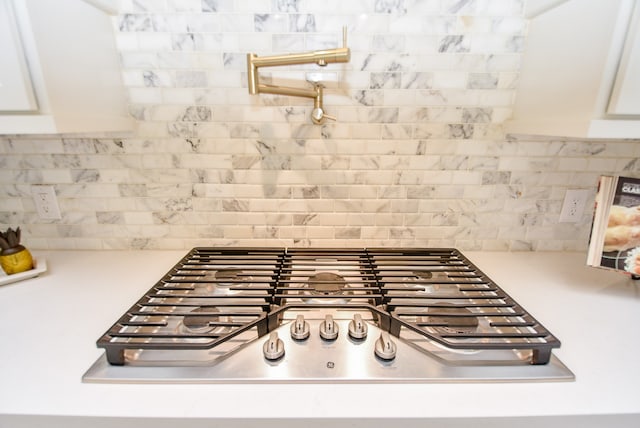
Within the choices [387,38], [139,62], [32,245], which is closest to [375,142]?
[387,38]

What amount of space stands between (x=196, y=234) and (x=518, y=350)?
104cm

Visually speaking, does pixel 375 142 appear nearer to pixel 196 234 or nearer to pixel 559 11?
pixel 559 11

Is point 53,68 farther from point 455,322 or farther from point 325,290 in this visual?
point 455,322

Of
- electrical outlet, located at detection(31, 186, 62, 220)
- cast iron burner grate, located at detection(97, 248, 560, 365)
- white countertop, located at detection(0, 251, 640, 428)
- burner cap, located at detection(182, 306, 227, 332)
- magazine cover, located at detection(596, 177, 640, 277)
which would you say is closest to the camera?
white countertop, located at detection(0, 251, 640, 428)

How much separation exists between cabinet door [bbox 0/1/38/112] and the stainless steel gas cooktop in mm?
535

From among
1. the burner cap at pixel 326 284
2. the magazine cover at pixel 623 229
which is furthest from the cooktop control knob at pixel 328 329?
the magazine cover at pixel 623 229

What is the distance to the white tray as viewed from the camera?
92 cm

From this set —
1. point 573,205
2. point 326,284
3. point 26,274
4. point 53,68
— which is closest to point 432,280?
point 326,284

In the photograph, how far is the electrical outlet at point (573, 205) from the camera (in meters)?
1.09

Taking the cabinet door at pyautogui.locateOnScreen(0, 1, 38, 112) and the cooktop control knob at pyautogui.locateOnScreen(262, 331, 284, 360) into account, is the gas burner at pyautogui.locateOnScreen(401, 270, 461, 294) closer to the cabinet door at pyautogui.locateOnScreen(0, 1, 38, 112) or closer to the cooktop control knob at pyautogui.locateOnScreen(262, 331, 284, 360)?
the cooktop control knob at pyautogui.locateOnScreen(262, 331, 284, 360)

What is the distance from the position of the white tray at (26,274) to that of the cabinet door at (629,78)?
1.64m

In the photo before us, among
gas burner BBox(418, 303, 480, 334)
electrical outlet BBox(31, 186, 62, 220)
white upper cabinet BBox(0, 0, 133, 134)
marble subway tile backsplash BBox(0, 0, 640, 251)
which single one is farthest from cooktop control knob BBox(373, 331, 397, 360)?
electrical outlet BBox(31, 186, 62, 220)

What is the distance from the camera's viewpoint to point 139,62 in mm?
977

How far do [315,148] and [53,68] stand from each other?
71 centimetres
